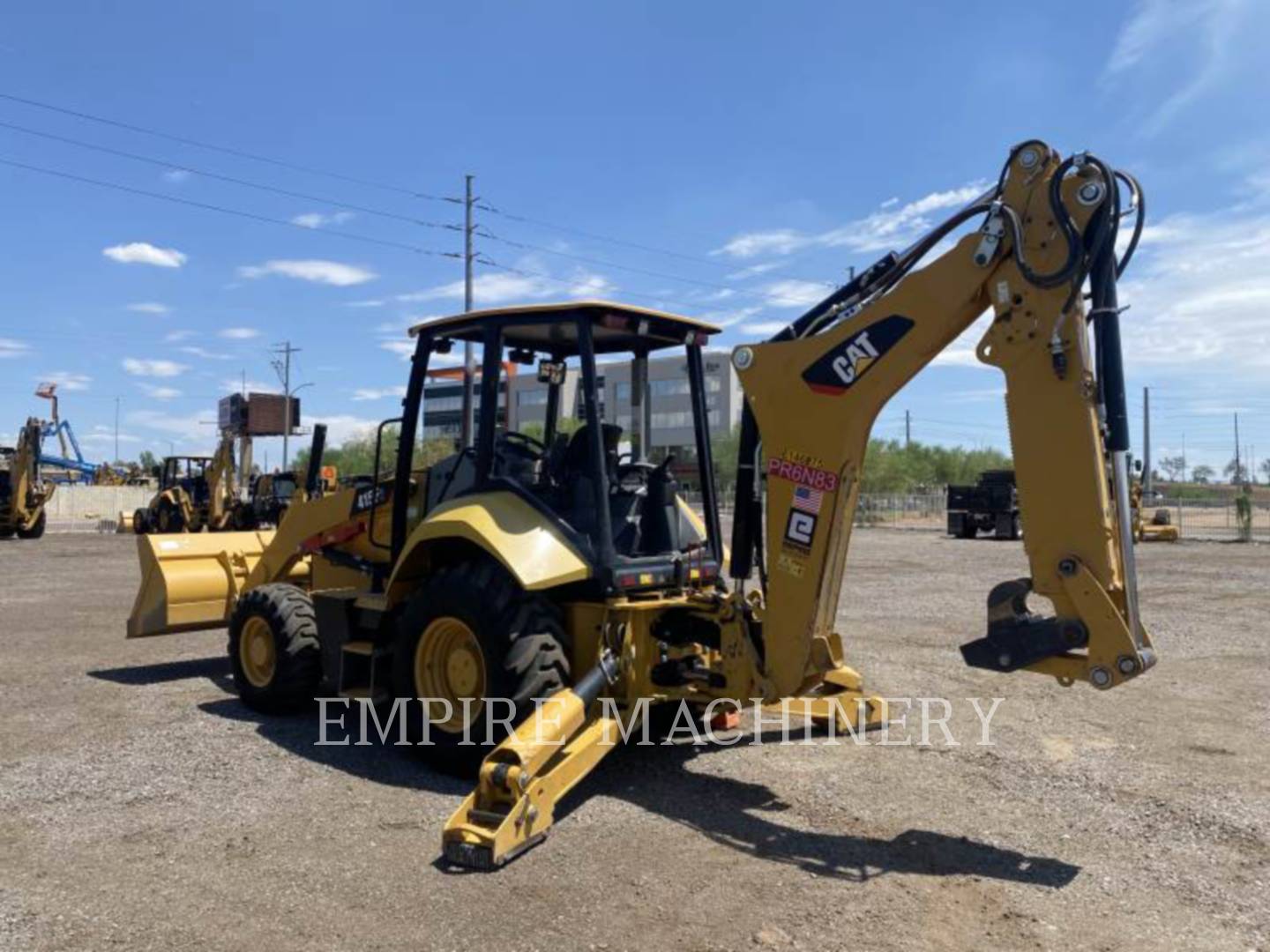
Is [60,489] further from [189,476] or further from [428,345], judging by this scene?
[428,345]

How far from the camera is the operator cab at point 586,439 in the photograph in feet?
20.6

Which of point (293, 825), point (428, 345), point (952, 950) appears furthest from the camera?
point (428, 345)

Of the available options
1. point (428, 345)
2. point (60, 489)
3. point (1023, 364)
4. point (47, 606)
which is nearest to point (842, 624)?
point (428, 345)

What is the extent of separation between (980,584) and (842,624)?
20.5 ft

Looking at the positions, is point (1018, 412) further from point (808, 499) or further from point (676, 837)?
point (676, 837)

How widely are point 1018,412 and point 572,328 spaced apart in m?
2.81

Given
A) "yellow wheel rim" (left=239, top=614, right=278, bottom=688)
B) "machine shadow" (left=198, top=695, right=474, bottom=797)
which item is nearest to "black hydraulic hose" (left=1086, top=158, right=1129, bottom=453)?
"machine shadow" (left=198, top=695, right=474, bottom=797)

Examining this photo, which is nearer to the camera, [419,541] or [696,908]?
[696,908]

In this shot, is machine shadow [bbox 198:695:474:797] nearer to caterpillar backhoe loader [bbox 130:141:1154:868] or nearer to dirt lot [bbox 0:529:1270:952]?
dirt lot [bbox 0:529:1270:952]

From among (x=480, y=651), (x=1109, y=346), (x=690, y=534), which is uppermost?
(x=1109, y=346)

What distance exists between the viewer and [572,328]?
258 inches

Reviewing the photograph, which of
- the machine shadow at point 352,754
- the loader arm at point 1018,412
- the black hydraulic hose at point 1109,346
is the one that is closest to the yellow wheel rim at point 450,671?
the machine shadow at point 352,754

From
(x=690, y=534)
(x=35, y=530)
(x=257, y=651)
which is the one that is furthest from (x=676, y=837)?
(x=35, y=530)

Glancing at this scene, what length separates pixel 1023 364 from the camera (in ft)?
16.1
